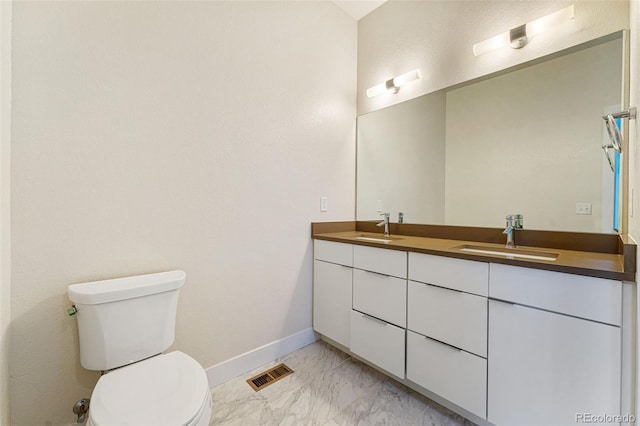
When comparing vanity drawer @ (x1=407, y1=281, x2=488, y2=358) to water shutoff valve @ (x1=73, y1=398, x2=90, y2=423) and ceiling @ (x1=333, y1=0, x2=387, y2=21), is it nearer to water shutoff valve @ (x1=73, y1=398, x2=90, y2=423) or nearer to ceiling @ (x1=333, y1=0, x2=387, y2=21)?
water shutoff valve @ (x1=73, y1=398, x2=90, y2=423)

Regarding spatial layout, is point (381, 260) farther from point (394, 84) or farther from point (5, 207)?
point (5, 207)

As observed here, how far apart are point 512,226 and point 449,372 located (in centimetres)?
85

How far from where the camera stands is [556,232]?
1.46 metres

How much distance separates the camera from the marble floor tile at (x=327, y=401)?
1.39 metres

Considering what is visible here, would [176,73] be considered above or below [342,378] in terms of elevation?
above

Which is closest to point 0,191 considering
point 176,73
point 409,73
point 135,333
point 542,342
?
point 135,333

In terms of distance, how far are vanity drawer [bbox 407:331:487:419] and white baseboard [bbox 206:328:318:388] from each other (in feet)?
2.78

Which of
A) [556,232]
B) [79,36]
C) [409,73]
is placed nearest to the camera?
[79,36]

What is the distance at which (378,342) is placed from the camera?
166cm

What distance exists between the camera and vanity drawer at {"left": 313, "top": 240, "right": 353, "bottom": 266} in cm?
185

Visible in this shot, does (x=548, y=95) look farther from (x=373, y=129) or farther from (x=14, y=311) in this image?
(x=14, y=311)

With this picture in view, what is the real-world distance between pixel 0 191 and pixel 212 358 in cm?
126

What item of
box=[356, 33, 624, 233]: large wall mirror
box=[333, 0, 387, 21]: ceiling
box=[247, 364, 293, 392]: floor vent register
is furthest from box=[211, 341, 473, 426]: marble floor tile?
box=[333, 0, 387, 21]: ceiling

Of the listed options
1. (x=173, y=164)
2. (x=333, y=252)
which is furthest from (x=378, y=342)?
(x=173, y=164)
